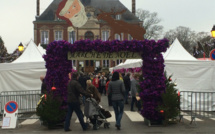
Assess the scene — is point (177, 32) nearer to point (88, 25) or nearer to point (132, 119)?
point (88, 25)

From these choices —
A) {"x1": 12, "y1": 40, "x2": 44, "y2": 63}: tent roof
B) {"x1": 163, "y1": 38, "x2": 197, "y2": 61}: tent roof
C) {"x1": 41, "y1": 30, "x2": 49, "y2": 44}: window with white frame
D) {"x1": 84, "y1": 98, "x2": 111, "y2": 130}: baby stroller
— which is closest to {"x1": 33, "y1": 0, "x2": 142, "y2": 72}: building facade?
{"x1": 41, "y1": 30, "x2": 49, "y2": 44}: window with white frame

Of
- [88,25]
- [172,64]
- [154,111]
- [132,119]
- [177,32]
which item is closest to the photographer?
[154,111]

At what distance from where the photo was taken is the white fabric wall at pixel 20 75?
15102 mm

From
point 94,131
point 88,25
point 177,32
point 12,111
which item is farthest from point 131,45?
point 177,32

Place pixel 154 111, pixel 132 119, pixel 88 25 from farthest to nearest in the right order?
pixel 88 25 → pixel 132 119 → pixel 154 111

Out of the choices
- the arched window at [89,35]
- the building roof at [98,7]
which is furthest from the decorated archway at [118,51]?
the building roof at [98,7]

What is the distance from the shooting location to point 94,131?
966 centimetres

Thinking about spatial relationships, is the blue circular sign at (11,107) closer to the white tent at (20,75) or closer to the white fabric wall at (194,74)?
the white tent at (20,75)

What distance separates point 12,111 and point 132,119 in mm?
4703

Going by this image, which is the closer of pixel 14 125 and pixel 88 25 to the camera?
pixel 14 125

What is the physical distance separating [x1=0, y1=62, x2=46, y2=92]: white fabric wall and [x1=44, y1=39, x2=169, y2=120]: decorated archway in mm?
4964

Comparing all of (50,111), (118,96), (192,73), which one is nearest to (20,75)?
(50,111)

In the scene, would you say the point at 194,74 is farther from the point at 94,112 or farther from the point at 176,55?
the point at 94,112

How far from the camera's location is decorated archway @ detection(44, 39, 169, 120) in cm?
1062
